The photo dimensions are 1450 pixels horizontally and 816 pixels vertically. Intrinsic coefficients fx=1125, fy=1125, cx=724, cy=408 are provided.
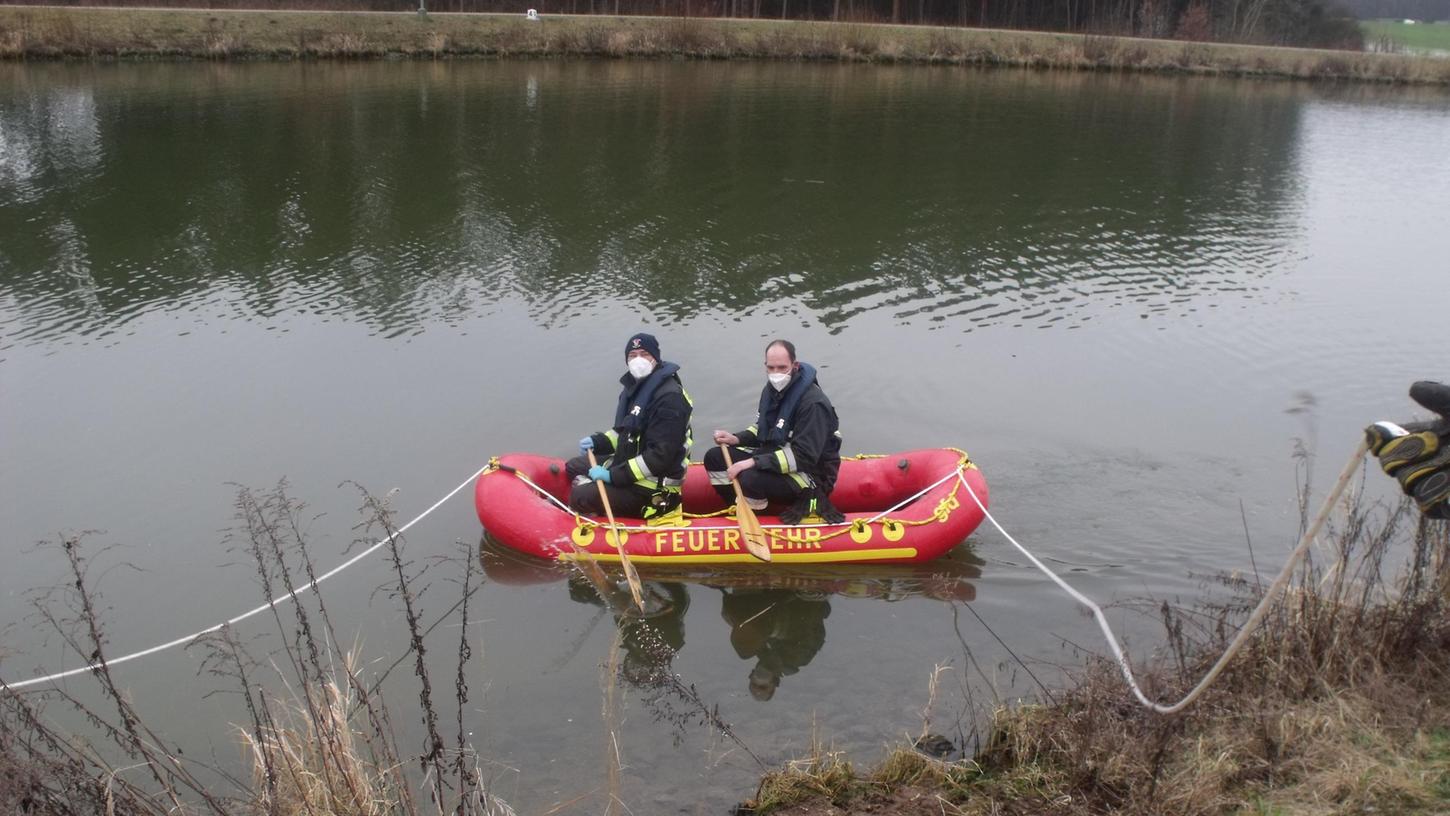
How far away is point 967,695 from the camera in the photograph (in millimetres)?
5504

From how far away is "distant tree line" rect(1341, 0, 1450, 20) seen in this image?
81.0 metres

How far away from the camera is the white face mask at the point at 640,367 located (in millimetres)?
6992

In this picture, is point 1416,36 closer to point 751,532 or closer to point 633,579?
point 751,532

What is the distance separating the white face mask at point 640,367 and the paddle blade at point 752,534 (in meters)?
0.99

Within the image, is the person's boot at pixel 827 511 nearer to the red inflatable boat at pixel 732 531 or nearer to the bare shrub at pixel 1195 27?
the red inflatable boat at pixel 732 531

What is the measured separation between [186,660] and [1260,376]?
9.20 meters

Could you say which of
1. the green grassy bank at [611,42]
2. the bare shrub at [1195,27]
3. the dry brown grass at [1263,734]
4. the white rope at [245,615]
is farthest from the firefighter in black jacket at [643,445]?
the bare shrub at [1195,27]

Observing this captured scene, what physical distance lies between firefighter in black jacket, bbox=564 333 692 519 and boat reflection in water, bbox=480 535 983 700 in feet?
1.48

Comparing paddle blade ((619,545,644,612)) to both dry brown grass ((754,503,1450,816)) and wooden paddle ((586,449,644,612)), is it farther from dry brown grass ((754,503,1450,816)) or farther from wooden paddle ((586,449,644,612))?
dry brown grass ((754,503,1450,816))

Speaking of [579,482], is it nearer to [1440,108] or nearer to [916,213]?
[916,213]

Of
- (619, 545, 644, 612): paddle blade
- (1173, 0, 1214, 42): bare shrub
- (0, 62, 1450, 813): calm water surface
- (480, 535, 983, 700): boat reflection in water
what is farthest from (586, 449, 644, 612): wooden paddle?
(1173, 0, 1214, 42): bare shrub

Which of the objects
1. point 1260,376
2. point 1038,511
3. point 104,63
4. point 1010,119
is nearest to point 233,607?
point 1038,511

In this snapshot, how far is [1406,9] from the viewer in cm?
8356

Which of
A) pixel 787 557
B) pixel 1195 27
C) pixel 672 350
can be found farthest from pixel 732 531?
pixel 1195 27
